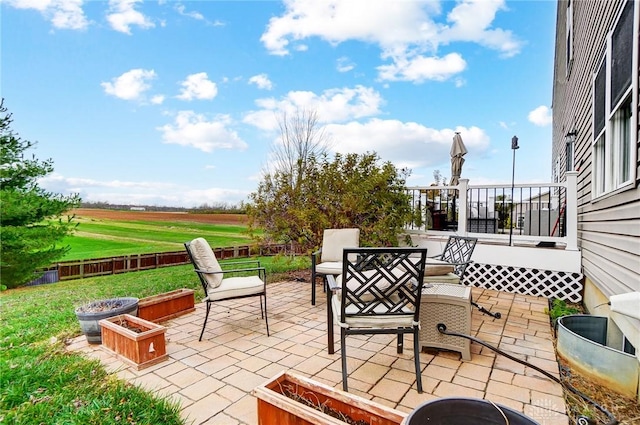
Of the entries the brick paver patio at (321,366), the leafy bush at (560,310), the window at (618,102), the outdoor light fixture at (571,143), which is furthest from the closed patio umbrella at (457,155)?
the brick paver patio at (321,366)

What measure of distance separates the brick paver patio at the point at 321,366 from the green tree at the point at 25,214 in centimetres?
605

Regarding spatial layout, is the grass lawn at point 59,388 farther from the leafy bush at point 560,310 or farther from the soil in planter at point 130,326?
the leafy bush at point 560,310

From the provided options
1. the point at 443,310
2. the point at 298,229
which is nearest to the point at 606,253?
the point at 443,310

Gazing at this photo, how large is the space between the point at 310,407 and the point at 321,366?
3.62ft

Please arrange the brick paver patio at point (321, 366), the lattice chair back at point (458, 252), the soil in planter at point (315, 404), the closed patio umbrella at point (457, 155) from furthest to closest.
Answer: the closed patio umbrella at point (457, 155), the lattice chair back at point (458, 252), the brick paver patio at point (321, 366), the soil in planter at point (315, 404)

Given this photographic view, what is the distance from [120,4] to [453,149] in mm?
7365

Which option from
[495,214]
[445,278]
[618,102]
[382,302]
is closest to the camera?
[382,302]

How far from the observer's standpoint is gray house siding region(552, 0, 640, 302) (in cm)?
248

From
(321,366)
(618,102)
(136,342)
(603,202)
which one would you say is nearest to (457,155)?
(603,202)

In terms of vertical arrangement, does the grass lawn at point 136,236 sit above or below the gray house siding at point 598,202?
below

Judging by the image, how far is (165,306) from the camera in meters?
3.81

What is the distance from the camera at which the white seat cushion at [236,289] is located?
3.27 metres

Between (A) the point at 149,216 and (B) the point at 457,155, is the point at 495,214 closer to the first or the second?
(B) the point at 457,155

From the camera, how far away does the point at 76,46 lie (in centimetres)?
660
